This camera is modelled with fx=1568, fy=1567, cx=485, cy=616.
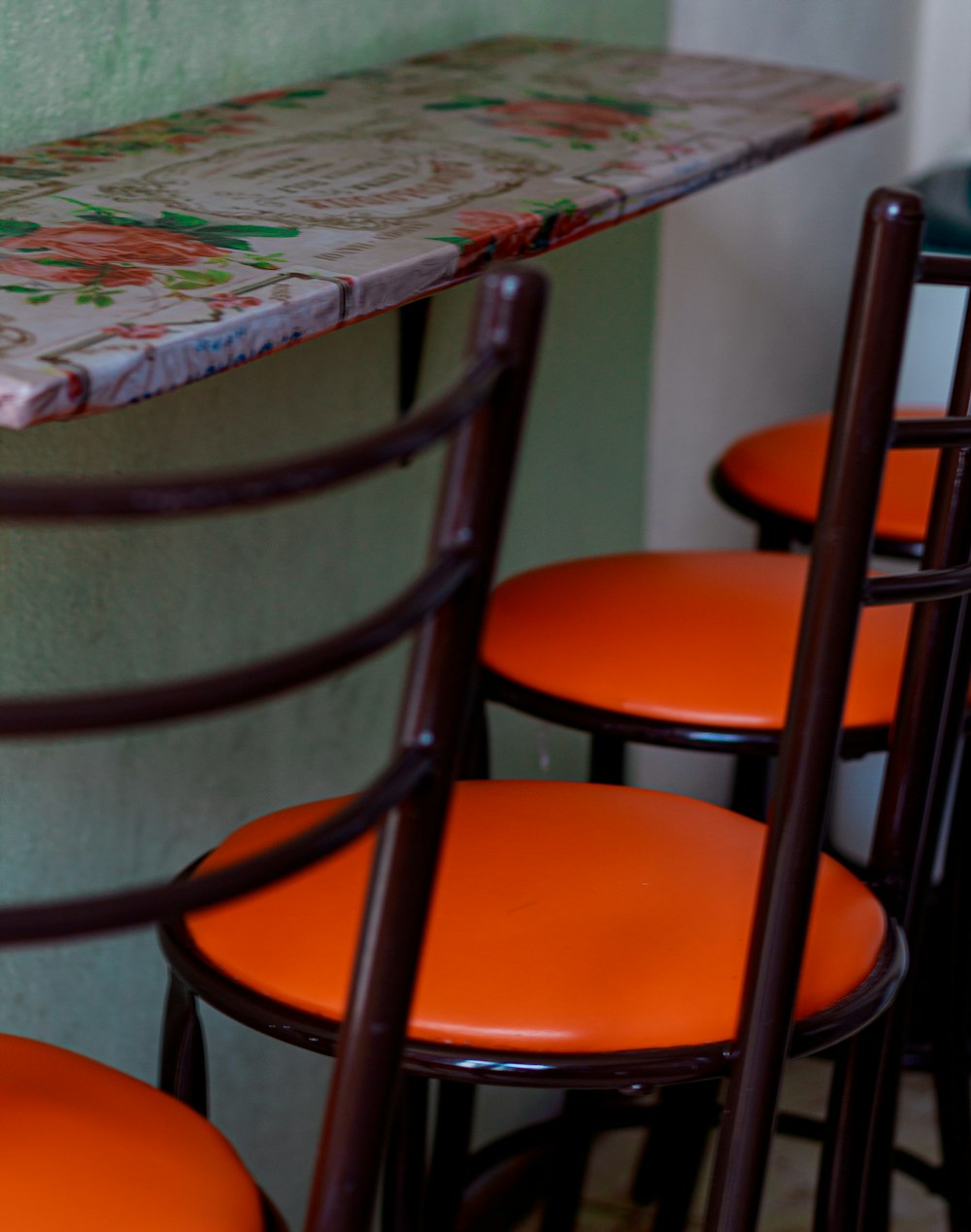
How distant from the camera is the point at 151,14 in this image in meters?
1.10

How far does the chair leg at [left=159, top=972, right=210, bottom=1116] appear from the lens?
0.85 m

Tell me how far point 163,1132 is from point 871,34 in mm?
2244

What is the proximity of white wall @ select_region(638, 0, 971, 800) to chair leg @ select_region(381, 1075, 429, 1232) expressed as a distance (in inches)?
37.0

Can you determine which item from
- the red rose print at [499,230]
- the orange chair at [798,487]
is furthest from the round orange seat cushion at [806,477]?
the red rose print at [499,230]

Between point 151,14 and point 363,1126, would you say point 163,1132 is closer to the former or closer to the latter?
point 363,1126

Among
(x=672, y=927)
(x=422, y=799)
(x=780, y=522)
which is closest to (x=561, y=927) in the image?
(x=672, y=927)

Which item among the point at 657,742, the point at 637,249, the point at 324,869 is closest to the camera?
the point at 324,869

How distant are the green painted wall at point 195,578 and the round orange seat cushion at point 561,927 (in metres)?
0.29

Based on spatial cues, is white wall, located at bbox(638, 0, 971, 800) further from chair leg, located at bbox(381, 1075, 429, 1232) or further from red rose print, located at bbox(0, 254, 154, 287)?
A: red rose print, located at bbox(0, 254, 154, 287)

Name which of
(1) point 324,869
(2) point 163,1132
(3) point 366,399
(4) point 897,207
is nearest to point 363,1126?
(2) point 163,1132

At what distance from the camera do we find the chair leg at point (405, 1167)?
1.14 m

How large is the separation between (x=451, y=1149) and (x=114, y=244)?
778 mm

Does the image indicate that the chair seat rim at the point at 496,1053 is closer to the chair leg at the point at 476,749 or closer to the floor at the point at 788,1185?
the chair leg at the point at 476,749

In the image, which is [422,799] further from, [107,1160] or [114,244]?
[114,244]
